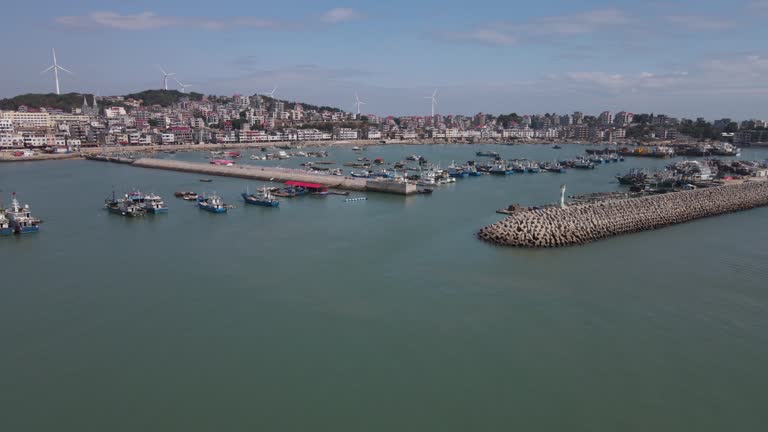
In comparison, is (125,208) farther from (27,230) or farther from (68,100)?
(68,100)

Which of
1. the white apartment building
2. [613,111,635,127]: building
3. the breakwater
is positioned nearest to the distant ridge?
the white apartment building

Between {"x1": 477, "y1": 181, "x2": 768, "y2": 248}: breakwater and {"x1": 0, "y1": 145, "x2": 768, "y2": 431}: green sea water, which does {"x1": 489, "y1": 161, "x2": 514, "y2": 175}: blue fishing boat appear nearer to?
{"x1": 477, "y1": 181, "x2": 768, "y2": 248}: breakwater


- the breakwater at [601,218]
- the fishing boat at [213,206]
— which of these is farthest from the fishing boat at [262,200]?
the breakwater at [601,218]

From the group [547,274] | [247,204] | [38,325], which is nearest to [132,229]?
[247,204]

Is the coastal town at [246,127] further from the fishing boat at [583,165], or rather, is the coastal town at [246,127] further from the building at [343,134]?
the fishing boat at [583,165]

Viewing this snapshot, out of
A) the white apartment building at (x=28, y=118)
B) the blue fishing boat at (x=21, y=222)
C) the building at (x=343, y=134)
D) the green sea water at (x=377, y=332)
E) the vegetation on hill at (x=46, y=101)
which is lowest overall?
the green sea water at (x=377, y=332)

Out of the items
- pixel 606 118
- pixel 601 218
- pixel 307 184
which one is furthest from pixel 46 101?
pixel 606 118

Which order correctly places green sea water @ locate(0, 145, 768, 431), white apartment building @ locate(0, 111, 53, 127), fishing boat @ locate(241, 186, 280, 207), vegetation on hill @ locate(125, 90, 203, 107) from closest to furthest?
1. green sea water @ locate(0, 145, 768, 431)
2. fishing boat @ locate(241, 186, 280, 207)
3. white apartment building @ locate(0, 111, 53, 127)
4. vegetation on hill @ locate(125, 90, 203, 107)
